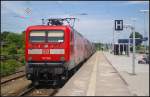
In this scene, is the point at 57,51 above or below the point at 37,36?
below

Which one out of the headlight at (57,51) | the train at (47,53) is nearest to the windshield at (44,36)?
the train at (47,53)

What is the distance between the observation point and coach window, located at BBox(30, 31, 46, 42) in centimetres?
2019

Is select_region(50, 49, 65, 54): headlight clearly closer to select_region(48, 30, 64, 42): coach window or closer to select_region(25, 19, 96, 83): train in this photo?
select_region(25, 19, 96, 83): train

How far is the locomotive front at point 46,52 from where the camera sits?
1942cm

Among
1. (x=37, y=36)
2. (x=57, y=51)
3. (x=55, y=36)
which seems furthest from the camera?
(x=37, y=36)

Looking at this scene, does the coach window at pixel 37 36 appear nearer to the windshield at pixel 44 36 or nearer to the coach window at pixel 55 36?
the windshield at pixel 44 36

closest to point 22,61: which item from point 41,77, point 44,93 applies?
point 41,77

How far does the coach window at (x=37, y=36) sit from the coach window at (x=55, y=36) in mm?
315

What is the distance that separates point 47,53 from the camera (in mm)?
19828

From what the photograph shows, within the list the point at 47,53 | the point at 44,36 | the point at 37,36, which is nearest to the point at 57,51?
the point at 47,53

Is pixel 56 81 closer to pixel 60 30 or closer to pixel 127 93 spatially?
pixel 60 30

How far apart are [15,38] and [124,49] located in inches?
1001

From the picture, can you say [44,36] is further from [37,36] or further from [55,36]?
[55,36]

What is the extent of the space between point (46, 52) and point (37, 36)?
1.01 metres
